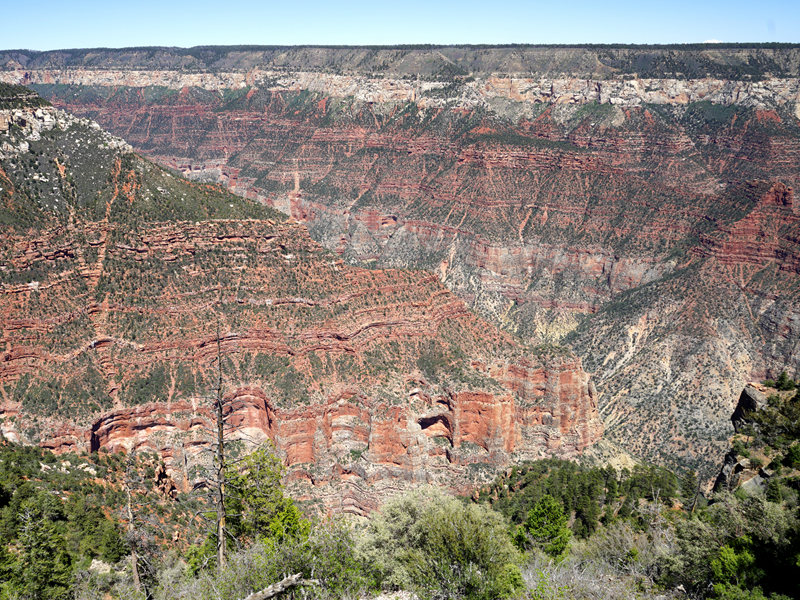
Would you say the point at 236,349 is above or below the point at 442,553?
above

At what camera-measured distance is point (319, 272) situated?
8356 centimetres

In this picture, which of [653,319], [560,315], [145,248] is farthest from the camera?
[560,315]

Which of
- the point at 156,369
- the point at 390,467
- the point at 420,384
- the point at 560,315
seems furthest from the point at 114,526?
the point at 560,315

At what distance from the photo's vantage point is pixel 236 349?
249 ft

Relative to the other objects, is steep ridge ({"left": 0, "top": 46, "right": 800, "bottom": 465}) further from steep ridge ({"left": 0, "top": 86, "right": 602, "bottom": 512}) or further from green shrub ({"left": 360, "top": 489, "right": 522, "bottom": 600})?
green shrub ({"left": 360, "top": 489, "right": 522, "bottom": 600})

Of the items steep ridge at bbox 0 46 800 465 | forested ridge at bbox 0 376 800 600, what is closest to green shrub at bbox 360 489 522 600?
forested ridge at bbox 0 376 800 600

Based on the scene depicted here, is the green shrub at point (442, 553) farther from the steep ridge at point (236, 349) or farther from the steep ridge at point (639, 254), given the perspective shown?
the steep ridge at point (639, 254)

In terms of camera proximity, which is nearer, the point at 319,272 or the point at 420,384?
the point at 420,384

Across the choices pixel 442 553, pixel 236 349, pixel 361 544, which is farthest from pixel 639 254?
pixel 442 553

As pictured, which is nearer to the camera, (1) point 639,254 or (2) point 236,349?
(2) point 236,349

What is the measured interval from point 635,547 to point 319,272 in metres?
46.0

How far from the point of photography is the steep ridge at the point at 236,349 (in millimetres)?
69875

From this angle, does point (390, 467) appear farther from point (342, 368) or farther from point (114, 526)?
point (114, 526)

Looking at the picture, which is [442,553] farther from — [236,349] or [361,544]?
[236,349]
